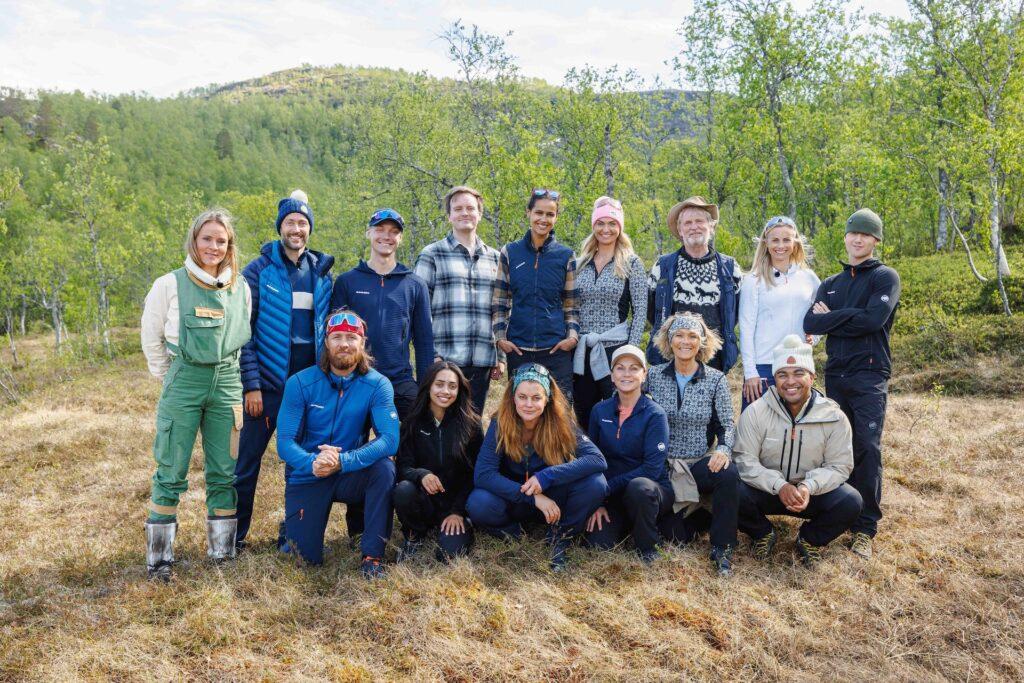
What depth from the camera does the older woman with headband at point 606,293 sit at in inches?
207

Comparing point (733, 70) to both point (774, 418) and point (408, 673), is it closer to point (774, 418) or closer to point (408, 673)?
point (774, 418)

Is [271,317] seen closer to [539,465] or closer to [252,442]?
[252,442]

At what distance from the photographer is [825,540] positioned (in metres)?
4.66

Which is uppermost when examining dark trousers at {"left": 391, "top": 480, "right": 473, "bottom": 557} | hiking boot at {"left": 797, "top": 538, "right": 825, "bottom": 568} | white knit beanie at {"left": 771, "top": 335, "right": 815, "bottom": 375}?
white knit beanie at {"left": 771, "top": 335, "right": 815, "bottom": 375}

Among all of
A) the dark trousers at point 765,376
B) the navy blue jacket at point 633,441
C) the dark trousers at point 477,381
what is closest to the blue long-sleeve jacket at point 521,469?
the navy blue jacket at point 633,441

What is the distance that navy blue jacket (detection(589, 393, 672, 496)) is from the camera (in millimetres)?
4727

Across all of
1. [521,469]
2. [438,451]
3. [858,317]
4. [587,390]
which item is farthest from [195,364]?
[858,317]

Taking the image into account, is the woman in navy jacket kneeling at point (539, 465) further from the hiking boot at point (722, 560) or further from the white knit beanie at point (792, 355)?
the white knit beanie at point (792, 355)

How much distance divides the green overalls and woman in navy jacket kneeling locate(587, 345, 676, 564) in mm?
2772

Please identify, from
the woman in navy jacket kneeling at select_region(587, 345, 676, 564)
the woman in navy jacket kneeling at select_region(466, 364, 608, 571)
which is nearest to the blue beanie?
the woman in navy jacket kneeling at select_region(466, 364, 608, 571)

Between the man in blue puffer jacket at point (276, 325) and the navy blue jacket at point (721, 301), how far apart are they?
277 centimetres

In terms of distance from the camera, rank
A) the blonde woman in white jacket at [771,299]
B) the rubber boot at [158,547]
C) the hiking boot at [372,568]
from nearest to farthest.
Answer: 1. the hiking boot at [372,568]
2. the rubber boot at [158,547]
3. the blonde woman in white jacket at [771,299]

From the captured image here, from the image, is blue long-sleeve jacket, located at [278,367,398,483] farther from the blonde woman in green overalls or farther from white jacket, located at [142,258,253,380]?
white jacket, located at [142,258,253,380]

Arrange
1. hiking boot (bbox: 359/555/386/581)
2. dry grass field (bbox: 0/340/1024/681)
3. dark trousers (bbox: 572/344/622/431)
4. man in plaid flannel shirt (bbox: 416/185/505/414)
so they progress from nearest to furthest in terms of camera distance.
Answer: dry grass field (bbox: 0/340/1024/681), hiking boot (bbox: 359/555/386/581), man in plaid flannel shirt (bbox: 416/185/505/414), dark trousers (bbox: 572/344/622/431)
